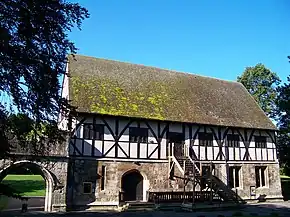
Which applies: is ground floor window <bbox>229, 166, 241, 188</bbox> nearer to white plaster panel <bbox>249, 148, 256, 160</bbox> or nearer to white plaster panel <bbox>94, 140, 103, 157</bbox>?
white plaster panel <bbox>249, 148, 256, 160</bbox>

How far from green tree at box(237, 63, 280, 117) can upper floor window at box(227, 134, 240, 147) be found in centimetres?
1527

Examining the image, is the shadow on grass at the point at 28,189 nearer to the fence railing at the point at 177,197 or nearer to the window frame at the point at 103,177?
the window frame at the point at 103,177

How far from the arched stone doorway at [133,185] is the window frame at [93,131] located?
11.0ft

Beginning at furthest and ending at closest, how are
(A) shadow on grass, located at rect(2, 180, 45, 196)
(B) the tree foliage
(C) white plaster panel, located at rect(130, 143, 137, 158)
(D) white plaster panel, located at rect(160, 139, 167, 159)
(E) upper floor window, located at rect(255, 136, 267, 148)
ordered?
1. (A) shadow on grass, located at rect(2, 180, 45, 196)
2. (E) upper floor window, located at rect(255, 136, 267, 148)
3. (D) white plaster panel, located at rect(160, 139, 167, 159)
4. (C) white plaster panel, located at rect(130, 143, 137, 158)
5. (B) the tree foliage

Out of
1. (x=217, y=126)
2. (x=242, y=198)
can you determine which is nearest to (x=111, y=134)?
(x=217, y=126)

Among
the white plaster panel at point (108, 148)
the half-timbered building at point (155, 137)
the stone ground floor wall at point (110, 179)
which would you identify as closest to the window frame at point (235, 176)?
the half-timbered building at point (155, 137)

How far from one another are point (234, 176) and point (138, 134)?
30.7 ft

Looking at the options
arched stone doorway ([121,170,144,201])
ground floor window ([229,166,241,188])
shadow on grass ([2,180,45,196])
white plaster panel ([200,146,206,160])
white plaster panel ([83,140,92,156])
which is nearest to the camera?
white plaster panel ([83,140,92,156])

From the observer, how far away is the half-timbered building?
20391mm

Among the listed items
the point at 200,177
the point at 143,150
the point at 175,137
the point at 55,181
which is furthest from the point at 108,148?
the point at 200,177

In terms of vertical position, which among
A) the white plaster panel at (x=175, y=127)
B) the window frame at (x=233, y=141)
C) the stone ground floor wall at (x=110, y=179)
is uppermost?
the white plaster panel at (x=175, y=127)

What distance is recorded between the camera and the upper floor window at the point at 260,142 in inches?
1039

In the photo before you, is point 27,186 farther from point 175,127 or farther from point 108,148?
point 175,127

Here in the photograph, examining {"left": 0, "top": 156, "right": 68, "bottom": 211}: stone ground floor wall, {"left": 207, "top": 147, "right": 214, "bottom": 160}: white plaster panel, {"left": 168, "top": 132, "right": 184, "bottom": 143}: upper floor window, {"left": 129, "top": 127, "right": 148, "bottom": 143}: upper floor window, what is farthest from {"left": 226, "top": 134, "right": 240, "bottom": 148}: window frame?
{"left": 0, "top": 156, "right": 68, "bottom": 211}: stone ground floor wall
